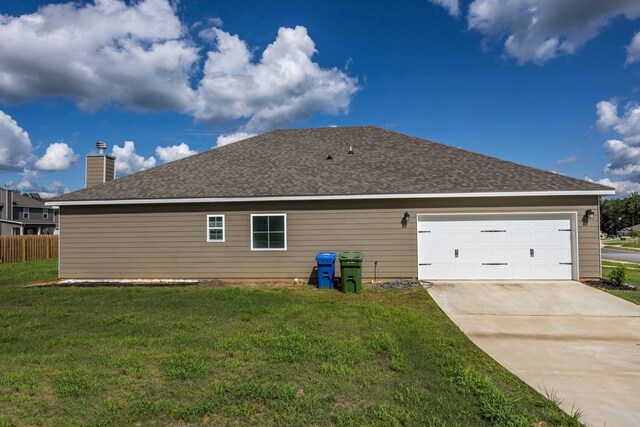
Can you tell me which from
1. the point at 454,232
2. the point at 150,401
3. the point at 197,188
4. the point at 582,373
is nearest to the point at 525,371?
the point at 582,373

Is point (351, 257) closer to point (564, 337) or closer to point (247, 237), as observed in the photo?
point (247, 237)

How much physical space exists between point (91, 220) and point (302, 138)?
834 cm

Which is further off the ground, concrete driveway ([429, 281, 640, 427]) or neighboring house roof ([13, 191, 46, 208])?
neighboring house roof ([13, 191, 46, 208])

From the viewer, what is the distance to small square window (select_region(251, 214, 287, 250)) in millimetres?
11594

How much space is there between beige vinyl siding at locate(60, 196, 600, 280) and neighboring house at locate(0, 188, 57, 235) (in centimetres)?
2759

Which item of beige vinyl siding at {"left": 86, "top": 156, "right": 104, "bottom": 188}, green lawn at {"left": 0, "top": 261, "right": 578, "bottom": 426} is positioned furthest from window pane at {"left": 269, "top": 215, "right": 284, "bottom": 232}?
beige vinyl siding at {"left": 86, "top": 156, "right": 104, "bottom": 188}

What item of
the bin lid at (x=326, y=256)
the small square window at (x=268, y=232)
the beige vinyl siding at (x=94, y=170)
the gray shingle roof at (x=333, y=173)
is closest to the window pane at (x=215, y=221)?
the gray shingle roof at (x=333, y=173)

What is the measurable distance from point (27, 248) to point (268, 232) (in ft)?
53.9

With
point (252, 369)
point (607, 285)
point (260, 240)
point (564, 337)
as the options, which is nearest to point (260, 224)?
point (260, 240)

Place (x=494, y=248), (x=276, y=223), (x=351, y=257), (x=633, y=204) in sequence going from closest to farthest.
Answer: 1. (x=351, y=257)
2. (x=494, y=248)
3. (x=276, y=223)
4. (x=633, y=204)

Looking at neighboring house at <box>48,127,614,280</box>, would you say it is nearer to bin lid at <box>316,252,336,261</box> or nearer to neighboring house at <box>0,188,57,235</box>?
bin lid at <box>316,252,336,261</box>

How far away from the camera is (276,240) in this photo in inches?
458

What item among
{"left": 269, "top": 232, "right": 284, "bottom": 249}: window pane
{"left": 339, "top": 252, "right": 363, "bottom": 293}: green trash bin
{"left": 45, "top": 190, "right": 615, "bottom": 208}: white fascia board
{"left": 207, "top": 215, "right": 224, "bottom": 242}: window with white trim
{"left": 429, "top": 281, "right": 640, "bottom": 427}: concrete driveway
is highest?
{"left": 45, "top": 190, "right": 615, "bottom": 208}: white fascia board

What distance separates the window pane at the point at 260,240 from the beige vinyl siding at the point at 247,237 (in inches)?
8.1
